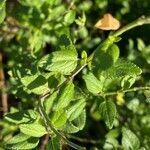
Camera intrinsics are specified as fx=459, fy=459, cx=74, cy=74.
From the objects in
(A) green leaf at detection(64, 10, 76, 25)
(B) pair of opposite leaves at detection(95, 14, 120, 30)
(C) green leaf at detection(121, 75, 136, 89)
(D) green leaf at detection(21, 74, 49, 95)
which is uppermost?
(B) pair of opposite leaves at detection(95, 14, 120, 30)

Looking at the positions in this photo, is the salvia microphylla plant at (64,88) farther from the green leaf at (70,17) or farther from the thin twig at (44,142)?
the thin twig at (44,142)

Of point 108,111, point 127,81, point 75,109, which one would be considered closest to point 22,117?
point 75,109

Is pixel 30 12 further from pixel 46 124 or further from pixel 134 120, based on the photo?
pixel 46 124

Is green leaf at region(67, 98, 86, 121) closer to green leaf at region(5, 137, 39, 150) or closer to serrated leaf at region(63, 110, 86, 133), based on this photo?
serrated leaf at region(63, 110, 86, 133)

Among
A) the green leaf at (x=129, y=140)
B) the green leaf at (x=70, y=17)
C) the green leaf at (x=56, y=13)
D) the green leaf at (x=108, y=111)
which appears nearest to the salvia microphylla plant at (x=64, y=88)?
the green leaf at (x=108, y=111)

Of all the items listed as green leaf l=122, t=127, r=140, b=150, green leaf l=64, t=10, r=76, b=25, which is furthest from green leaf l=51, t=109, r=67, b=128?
green leaf l=64, t=10, r=76, b=25

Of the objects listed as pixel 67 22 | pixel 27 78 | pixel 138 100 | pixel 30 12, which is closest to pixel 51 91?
pixel 27 78
